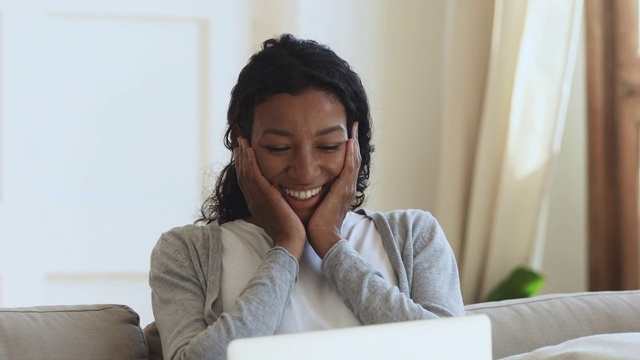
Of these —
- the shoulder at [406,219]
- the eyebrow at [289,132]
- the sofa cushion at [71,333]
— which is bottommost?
the sofa cushion at [71,333]

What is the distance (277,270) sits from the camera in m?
1.67

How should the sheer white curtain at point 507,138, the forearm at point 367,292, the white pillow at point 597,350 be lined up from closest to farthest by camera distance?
1. the white pillow at point 597,350
2. the forearm at point 367,292
3. the sheer white curtain at point 507,138

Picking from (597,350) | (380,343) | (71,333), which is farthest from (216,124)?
(380,343)

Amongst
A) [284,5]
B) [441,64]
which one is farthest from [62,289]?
[441,64]

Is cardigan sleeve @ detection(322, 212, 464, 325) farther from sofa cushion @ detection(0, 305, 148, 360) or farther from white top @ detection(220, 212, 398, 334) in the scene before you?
sofa cushion @ detection(0, 305, 148, 360)

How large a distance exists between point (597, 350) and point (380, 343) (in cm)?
66

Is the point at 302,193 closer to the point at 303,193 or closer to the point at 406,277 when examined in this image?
the point at 303,193

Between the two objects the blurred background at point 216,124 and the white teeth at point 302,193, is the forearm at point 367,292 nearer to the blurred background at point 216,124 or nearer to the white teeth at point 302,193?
the white teeth at point 302,193

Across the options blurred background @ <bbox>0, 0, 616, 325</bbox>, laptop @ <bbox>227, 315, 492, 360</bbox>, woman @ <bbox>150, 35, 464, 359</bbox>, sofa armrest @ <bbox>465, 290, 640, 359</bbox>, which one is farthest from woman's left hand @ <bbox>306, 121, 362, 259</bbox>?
blurred background @ <bbox>0, 0, 616, 325</bbox>

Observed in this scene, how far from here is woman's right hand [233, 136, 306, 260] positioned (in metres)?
1.77

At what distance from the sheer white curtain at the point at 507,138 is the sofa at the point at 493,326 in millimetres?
1281

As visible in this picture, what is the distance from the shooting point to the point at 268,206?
1.79 m

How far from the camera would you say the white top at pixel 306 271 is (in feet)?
5.51

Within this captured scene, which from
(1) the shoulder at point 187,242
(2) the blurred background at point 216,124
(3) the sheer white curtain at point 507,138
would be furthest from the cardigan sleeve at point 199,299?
(3) the sheer white curtain at point 507,138
